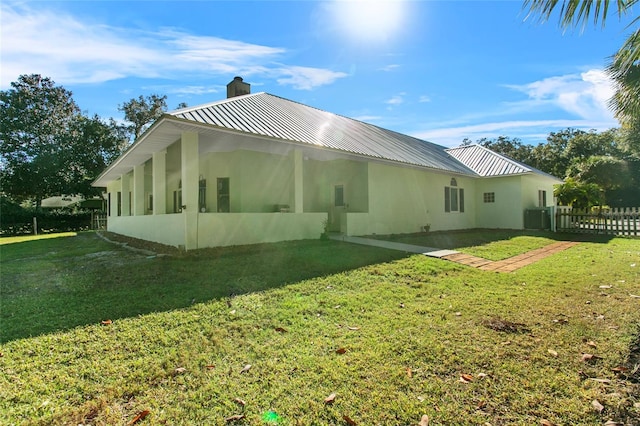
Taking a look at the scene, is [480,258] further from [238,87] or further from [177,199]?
[177,199]

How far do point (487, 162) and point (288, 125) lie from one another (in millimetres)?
14437

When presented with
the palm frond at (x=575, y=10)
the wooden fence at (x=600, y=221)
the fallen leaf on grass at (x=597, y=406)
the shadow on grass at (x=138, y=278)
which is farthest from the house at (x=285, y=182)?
the fallen leaf on grass at (x=597, y=406)

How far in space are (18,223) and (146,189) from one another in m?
11.9

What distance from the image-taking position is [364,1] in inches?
245

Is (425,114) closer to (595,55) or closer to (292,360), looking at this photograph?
(595,55)

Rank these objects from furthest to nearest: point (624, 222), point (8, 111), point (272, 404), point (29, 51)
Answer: point (8, 111) → point (624, 222) → point (29, 51) → point (272, 404)

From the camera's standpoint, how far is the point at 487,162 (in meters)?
19.5

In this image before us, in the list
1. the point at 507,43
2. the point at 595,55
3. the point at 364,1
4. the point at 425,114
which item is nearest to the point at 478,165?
the point at 425,114

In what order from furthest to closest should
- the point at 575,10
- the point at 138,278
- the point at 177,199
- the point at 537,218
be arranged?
the point at 537,218
the point at 177,199
the point at 138,278
the point at 575,10

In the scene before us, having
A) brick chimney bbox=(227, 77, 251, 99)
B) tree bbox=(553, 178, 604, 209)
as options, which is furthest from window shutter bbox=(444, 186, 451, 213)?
brick chimney bbox=(227, 77, 251, 99)

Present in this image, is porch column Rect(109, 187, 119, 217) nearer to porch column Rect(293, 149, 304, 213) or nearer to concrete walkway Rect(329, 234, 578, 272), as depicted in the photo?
porch column Rect(293, 149, 304, 213)

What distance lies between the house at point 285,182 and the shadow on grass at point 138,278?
137cm

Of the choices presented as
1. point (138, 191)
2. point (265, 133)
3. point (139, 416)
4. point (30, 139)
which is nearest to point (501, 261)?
point (265, 133)

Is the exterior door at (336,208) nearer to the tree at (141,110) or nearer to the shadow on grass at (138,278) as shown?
the shadow on grass at (138,278)
